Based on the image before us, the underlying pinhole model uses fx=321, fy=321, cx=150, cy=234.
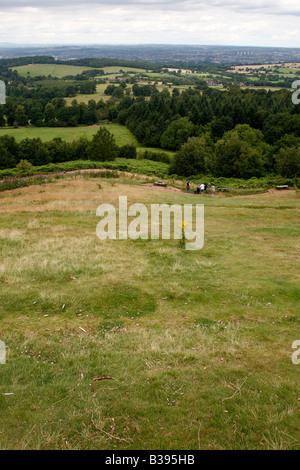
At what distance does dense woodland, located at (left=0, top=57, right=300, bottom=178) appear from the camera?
58719 millimetres

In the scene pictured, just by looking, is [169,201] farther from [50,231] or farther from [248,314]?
[248,314]

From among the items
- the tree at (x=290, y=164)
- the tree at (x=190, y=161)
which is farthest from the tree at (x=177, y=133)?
the tree at (x=290, y=164)

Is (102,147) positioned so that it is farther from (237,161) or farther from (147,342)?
(147,342)

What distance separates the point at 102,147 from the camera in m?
62.2

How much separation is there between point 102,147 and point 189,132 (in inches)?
1281

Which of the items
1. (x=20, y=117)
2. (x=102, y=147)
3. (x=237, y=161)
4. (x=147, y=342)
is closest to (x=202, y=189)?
(x=237, y=161)

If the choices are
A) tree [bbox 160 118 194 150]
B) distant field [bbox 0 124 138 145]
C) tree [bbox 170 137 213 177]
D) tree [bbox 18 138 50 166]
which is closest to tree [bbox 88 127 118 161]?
tree [bbox 170 137 213 177]

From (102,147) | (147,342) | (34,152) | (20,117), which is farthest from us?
(20,117)

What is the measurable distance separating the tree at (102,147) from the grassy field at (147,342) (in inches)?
1787

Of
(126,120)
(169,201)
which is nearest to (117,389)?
(169,201)

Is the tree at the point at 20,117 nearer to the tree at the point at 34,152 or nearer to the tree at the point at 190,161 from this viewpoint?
the tree at the point at 34,152

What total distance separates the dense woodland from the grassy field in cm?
4262

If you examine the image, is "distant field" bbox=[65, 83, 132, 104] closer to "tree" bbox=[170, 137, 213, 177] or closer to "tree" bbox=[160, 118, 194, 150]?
"tree" bbox=[160, 118, 194, 150]
